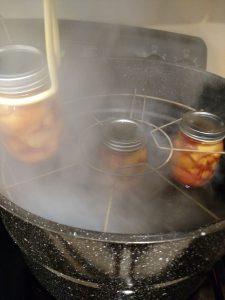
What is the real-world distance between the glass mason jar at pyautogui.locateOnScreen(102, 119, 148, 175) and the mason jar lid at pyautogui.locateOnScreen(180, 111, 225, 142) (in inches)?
2.9

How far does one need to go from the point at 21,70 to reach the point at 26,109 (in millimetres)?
55

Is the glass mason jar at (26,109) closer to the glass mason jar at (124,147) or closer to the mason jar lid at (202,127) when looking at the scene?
the glass mason jar at (124,147)

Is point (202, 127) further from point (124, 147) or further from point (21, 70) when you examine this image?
point (21, 70)

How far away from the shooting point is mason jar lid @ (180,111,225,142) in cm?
57

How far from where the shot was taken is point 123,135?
59cm

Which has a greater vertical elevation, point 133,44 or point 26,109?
point 133,44

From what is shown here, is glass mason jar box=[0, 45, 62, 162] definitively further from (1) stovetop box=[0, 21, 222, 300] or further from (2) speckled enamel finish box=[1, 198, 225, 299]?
(1) stovetop box=[0, 21, 222, 300]

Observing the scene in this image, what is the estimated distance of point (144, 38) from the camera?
788 millimetres

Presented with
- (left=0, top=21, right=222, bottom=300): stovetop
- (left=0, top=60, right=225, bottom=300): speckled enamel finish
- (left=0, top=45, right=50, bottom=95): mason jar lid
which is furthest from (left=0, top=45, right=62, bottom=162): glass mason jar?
(left=0, top=21, right=222, bottom=300): stovetop

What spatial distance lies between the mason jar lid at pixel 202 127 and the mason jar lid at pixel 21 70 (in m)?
0.23

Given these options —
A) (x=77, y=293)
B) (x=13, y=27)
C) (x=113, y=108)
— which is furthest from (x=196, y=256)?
(x=13, y=27)

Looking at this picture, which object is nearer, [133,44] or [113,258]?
[113,258]

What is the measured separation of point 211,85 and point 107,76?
0.21m

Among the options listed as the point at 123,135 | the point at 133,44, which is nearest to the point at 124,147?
the point at 123,135
